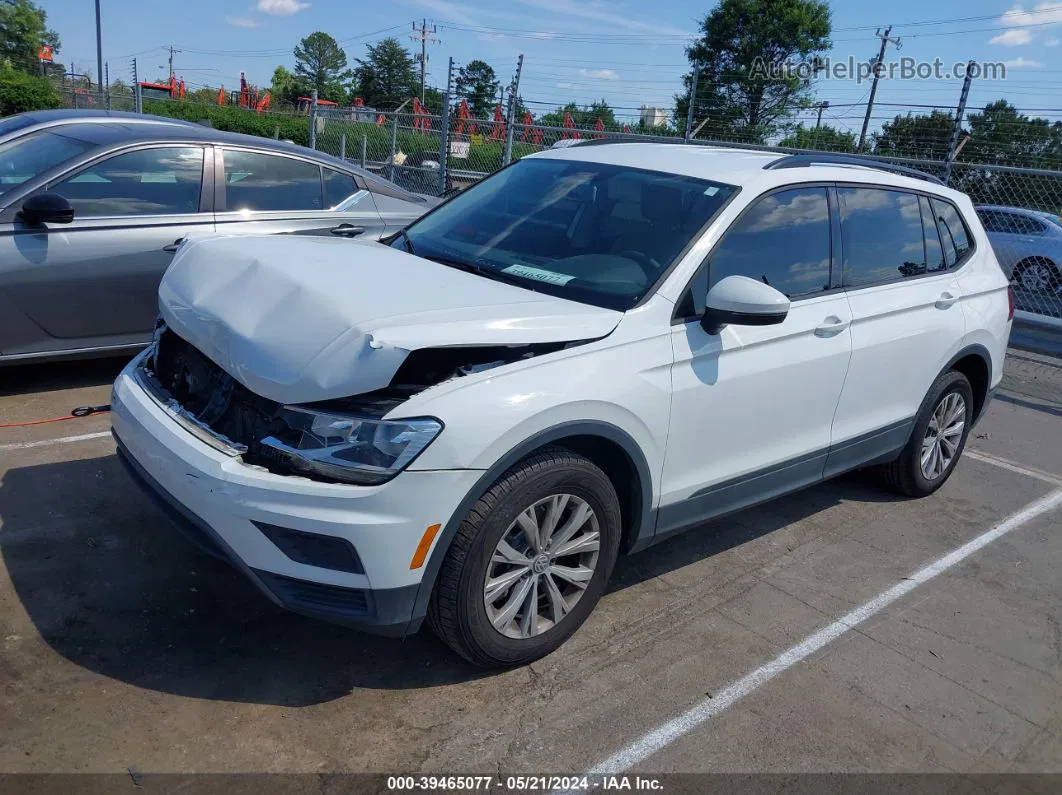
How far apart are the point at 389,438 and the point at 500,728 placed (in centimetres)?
105

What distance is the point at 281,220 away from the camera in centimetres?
621

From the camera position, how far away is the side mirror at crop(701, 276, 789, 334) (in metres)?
3.36

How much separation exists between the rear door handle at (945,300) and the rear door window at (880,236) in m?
0.17

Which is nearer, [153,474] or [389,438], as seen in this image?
[389,438]

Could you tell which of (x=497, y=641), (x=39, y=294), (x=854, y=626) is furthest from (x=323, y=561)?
(x=39, y=294)

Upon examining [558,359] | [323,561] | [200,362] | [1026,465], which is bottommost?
[1026,465]

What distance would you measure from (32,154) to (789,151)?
22.1 ft

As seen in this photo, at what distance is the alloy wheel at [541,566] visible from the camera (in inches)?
121

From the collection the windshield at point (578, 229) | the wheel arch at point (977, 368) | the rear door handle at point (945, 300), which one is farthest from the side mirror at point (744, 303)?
the wheel arch at point (977, 368)

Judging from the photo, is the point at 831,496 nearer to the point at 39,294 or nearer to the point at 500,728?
the point at 500,728

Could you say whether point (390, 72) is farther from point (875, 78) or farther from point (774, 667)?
point (774, 667)

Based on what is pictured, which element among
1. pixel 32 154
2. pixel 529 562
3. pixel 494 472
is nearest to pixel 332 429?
pixel 494 472

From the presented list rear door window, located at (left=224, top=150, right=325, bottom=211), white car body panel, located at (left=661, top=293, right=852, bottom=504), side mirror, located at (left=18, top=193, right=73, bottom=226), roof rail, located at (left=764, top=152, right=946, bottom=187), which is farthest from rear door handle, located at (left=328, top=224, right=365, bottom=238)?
white car body panel, located at (left=661, top=293, right=852, bottom=504)

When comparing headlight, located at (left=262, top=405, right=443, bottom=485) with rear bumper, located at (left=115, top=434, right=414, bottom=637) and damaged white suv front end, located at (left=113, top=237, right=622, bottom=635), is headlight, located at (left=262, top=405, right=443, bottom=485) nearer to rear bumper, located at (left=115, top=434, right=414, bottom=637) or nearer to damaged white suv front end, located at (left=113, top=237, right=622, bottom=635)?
damaged white suv front end, located at (left=113, top=237, right=622, bottom=635)
